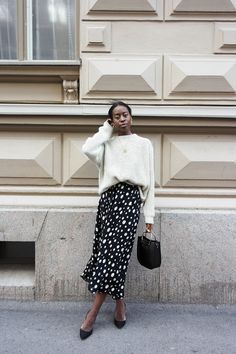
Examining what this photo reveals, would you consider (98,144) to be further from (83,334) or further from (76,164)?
(83,334)

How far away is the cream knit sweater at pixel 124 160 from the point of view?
344 centimetres

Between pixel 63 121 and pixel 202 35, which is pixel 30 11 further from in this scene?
pixel 202 35

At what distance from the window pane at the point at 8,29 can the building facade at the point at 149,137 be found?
0.31m

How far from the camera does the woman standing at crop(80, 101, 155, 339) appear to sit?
3428 millimetres

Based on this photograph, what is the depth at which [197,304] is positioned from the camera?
401 centimetres

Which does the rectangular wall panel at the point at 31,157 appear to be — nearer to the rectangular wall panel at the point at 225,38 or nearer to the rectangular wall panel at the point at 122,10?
the rectangular wall panel at the point at 122,10

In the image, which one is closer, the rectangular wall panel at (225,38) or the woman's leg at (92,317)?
the woman's leg at (92,317)

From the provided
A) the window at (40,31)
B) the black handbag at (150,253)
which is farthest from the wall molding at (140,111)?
the black handbag at (150,253)

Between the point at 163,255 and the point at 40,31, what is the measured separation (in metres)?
2.47

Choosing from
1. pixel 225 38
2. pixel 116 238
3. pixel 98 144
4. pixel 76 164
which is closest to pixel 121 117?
pixel 98 144

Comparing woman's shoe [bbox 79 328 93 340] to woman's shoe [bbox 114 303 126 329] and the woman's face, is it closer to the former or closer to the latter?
woman's shoe [bbox 114 303 126 329]

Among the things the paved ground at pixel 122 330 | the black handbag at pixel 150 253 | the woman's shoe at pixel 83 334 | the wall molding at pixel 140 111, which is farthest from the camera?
the wall molding at pixel 140 111

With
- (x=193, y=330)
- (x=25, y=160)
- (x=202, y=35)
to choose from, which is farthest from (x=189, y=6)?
(x=193, y=330)

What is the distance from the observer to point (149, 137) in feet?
13.3
